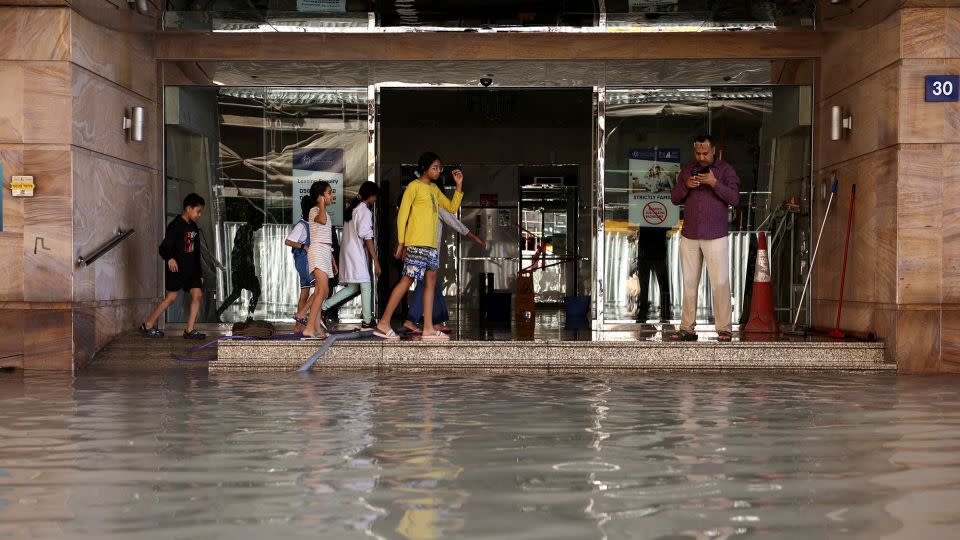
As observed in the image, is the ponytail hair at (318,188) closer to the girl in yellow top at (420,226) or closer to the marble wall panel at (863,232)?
the girl in yellow top at (420,226)

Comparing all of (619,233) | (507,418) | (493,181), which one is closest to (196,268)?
(619,233)

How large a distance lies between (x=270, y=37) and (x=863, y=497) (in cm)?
1040

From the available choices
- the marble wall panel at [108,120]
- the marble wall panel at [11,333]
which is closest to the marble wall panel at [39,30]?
the marble wall panel at [108,120]

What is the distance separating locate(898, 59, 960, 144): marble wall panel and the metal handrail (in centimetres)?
712

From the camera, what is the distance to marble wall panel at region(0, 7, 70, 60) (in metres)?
10.9

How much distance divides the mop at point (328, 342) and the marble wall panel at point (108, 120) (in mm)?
2852

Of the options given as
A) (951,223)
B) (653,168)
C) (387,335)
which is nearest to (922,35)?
(951,223)

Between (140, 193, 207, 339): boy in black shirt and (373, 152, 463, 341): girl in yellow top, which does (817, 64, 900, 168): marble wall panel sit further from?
(140, 193, 207, 339): boy in black shirt

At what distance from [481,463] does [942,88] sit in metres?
7.29

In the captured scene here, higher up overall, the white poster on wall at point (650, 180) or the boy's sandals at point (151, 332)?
the white poster on wall at point (650, 180)

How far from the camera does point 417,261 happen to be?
34.9 ft

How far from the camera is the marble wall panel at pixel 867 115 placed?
1089 cm

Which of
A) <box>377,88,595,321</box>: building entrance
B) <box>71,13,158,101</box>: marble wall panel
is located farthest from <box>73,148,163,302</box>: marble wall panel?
<box>377,88,595,321</box>: building entrance

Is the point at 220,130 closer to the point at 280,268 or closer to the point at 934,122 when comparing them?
the point at 280,268
